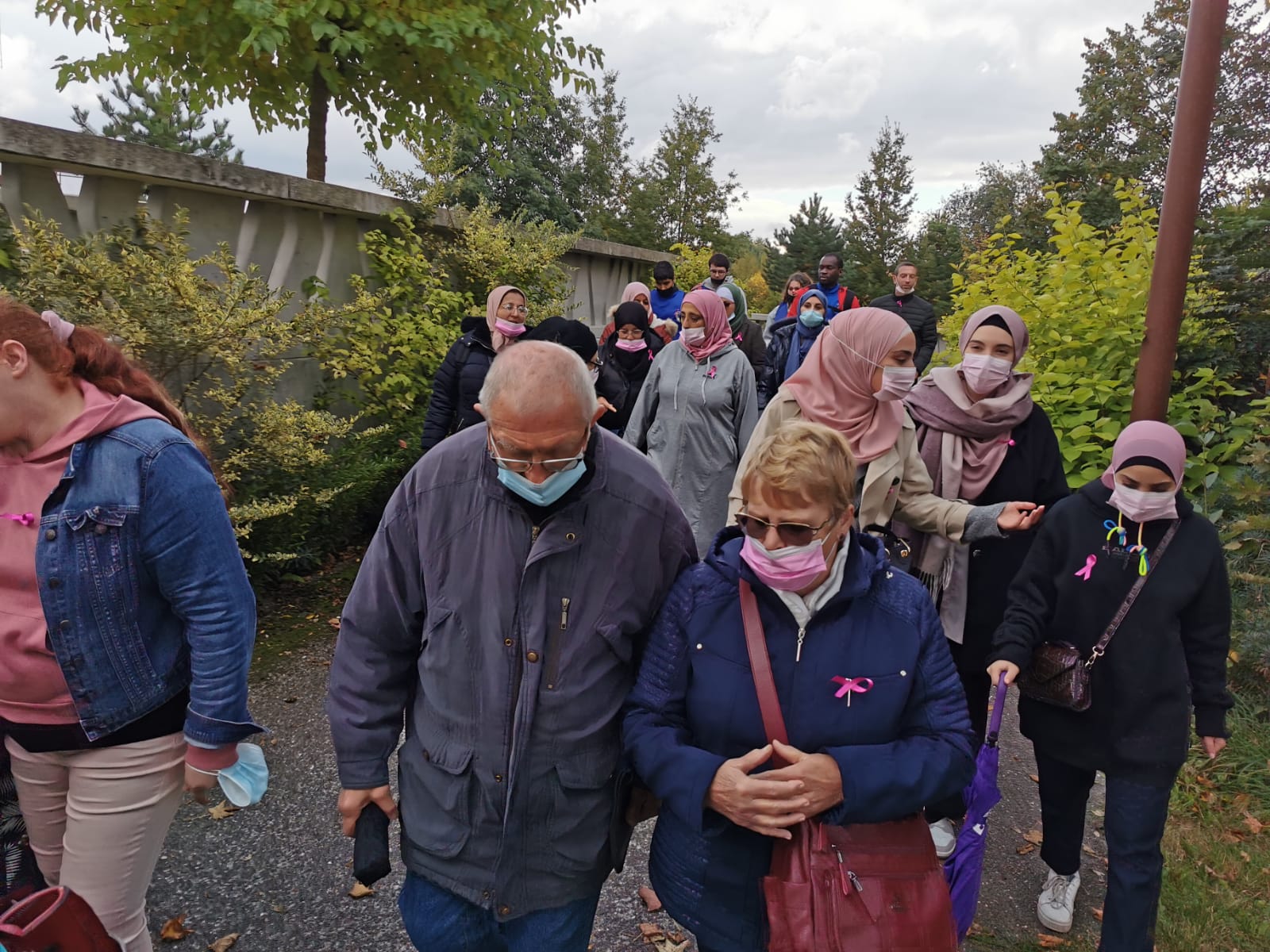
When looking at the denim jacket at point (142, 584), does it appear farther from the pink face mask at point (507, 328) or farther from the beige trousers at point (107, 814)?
the pink face mask at point (507, 328)

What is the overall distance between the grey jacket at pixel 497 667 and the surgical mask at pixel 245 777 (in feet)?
1.26


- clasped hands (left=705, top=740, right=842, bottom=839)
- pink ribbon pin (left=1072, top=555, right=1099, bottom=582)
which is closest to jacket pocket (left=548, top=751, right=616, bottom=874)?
clasped hands (left=705, top=740, right=842, bottom=839)

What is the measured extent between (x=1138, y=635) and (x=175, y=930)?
10.8 feet

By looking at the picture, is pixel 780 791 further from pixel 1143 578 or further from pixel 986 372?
pixel 986 372

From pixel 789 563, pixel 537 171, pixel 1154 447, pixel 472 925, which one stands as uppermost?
pixel 537 171

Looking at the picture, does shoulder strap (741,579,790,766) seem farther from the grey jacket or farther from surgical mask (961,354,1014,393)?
surgical mask (961,354,1014,393)

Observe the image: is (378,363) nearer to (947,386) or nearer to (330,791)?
(330,791)

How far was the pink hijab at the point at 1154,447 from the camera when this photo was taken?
2586 millimetres

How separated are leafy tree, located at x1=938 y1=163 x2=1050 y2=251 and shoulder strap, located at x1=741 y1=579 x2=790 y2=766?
1716 centimetres

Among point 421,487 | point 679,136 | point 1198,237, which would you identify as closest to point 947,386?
point 421,487

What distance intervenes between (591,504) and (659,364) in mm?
3452

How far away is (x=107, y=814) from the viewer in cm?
201

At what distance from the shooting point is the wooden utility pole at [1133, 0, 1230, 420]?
3775 millimetres

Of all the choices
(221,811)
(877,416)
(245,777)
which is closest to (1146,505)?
(877,416)
